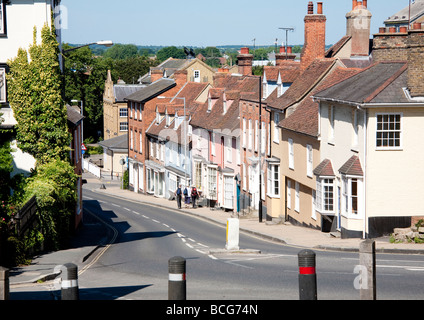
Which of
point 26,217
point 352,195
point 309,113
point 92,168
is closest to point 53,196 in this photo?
point 26,217

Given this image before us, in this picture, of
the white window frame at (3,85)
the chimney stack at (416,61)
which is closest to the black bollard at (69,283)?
the white window frame at (3,85)

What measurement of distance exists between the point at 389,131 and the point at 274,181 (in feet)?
50.8

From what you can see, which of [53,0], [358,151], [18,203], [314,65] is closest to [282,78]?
[314,65]

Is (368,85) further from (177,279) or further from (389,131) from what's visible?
(177,279)

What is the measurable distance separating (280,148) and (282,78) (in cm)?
519

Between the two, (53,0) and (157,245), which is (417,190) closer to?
(157,245)

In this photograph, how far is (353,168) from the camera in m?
32.6

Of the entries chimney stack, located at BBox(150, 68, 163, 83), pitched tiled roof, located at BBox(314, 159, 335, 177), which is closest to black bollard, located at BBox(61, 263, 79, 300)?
pitched tiled roof, located at BBox(314, 159, 335, 177)

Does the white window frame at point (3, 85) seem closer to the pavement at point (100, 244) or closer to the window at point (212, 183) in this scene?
the pavement at point (100, 244)

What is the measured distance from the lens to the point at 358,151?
32.8 metres

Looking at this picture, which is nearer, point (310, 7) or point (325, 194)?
point (325, 194)

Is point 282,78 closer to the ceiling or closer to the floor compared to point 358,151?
closer to the ceiling

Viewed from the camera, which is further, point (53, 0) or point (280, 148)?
point (280, 148)

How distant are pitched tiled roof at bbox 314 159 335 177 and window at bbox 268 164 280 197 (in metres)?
9.16
